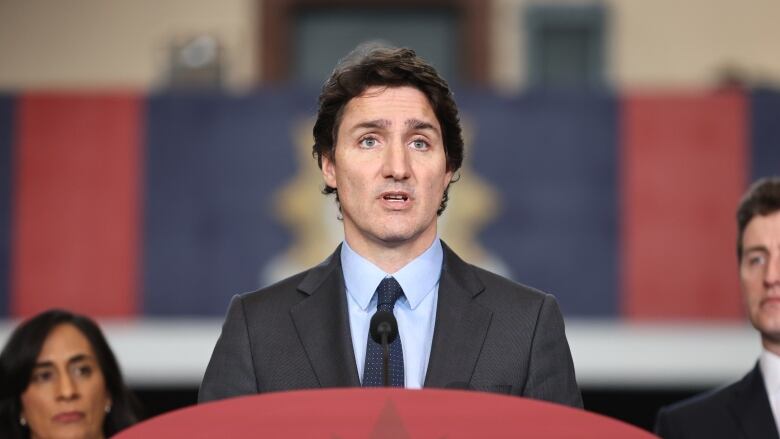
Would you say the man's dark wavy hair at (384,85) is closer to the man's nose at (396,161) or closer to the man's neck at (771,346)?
the man's nose at (396,161)

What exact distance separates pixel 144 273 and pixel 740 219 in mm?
3289

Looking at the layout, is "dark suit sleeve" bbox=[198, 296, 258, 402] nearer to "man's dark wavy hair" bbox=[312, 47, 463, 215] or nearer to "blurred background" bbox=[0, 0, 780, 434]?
"man's dark wavy hair" bbox=[312, 47, 463, 215]

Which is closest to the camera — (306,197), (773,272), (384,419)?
(384,419)

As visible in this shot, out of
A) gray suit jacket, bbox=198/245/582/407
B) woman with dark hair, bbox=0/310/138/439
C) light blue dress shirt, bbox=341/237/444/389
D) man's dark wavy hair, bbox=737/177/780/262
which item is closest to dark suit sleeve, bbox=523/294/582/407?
gray suit jacket, bbox=198/245/582/407

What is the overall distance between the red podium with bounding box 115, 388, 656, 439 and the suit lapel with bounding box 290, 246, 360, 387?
0.21m

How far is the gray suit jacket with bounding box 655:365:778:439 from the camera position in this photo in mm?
2281

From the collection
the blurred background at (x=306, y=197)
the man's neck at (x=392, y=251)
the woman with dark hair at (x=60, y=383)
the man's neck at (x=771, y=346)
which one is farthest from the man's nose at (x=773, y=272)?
the blurred background at (x=306, y=197)

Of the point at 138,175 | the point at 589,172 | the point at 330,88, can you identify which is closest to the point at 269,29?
the point at 138,175

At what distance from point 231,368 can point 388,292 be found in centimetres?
21

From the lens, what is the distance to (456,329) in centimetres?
156

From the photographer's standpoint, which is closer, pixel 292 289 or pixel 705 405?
pixel 292 289

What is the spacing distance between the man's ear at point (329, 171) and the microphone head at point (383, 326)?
0.85 ft

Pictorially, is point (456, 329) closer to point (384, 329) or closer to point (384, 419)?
point (384, 329)

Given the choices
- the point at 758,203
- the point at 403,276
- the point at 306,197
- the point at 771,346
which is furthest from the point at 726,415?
the point at 306,197
